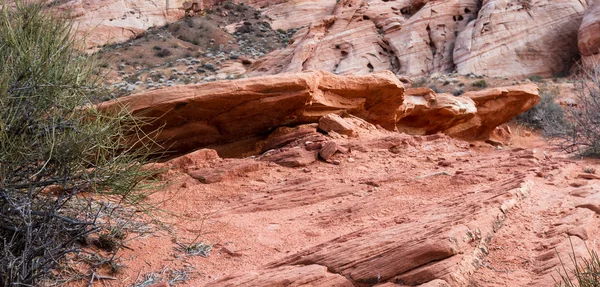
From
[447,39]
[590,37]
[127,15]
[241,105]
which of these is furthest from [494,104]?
[127,15]

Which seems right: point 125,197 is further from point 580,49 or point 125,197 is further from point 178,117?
point 580,49

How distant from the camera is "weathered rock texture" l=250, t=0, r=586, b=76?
22.8 metres

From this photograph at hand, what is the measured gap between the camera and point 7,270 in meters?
3.55

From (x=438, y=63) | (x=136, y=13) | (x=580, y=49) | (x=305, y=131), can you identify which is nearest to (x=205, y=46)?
(x=136, y=13)

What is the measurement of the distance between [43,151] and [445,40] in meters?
22.5

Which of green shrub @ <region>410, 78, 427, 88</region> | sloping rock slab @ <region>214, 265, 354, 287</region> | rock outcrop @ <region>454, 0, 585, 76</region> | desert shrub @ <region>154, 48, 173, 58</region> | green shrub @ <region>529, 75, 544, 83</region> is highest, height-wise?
sloping rock slab @ <region>214, 265, 354, 287</region>

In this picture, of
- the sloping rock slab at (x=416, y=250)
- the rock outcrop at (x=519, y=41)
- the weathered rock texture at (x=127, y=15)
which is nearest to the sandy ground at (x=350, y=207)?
the sloping rock slab at (x=416, y=250)

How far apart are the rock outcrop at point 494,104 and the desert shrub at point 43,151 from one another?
10.1 metres

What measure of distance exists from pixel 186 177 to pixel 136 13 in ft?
107

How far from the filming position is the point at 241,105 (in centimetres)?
788

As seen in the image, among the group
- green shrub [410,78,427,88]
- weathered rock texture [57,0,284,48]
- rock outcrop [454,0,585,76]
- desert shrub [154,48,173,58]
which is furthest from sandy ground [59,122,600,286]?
weathered rock texture [57,0,284,48]

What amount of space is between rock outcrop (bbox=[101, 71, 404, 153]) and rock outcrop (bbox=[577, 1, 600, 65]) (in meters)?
15.5

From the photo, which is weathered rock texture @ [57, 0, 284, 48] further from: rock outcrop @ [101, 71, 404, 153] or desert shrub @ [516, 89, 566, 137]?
rock outcrop @ [101, 71, 404, 153]

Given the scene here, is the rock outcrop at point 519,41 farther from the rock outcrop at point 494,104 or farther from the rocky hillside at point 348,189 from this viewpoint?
the rock outcrop at point 494,104
